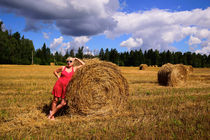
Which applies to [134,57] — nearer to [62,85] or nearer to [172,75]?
[172,75]

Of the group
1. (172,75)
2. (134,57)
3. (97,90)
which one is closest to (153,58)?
(134,57)

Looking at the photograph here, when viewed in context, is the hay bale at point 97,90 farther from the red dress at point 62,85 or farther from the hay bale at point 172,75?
the hay bale at point 172,75

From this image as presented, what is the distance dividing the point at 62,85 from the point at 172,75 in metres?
10.2

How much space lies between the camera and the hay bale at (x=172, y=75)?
13614 millimetres

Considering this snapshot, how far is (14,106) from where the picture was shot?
655 cm

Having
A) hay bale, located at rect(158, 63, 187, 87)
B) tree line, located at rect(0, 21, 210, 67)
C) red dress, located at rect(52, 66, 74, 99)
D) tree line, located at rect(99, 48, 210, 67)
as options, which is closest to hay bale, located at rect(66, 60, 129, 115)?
red dress, located at rect(52, 66, 74, 99)

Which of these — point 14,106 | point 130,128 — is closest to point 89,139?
point 130,128

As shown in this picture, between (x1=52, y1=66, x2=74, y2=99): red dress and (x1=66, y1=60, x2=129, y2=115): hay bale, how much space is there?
13 cm

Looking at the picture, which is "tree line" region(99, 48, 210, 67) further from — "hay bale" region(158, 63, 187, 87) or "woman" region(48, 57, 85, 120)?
"woman" region(48, 57, 85, 120)

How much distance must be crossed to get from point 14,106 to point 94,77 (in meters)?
3.13

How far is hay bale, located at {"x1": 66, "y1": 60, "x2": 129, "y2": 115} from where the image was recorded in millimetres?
5715

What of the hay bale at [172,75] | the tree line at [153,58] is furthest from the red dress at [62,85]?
the tree line at [153,58]

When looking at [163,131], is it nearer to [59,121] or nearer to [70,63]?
[59,121]

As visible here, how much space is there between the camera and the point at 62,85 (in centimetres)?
561
